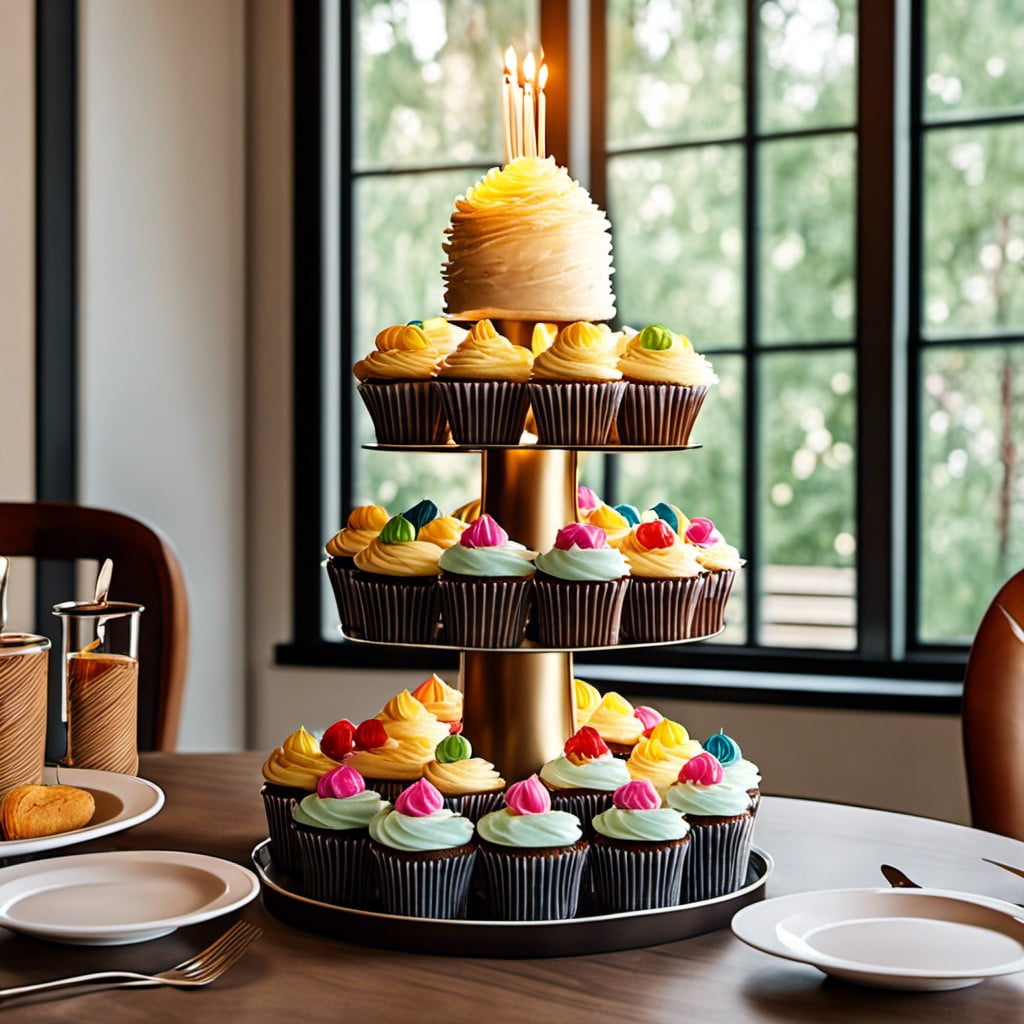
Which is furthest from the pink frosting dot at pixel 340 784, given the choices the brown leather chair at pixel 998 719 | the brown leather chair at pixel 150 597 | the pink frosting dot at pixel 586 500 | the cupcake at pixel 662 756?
the brown leather chair at pixel 150 597

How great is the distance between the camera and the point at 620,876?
0.99 metres

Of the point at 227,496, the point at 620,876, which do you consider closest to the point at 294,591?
Answer: the point at 227,496

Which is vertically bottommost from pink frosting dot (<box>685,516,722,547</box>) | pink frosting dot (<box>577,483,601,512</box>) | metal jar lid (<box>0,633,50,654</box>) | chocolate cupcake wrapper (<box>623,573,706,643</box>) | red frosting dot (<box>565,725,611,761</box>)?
red frosting dot (<box>565,725,611,761</box>)

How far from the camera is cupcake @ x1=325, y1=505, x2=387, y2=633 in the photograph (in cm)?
111

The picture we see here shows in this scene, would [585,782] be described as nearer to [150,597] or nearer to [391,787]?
[391,787]

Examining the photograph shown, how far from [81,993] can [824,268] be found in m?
2.26

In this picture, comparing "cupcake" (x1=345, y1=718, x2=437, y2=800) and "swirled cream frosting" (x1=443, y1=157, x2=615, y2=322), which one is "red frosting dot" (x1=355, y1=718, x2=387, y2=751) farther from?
"swirled cream frosting" (x1=443, y1=157, x2=615, y2=322)

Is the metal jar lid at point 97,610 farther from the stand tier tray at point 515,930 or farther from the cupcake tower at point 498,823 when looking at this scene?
the stand tier tray at point 515,930

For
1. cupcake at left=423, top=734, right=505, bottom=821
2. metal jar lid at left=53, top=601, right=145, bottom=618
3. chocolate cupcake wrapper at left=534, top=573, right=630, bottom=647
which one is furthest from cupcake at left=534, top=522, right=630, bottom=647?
metal jar lid at left=53, top=601, right=145, bottom=618

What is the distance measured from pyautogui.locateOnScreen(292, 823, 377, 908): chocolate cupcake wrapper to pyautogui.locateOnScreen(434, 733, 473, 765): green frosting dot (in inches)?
3.0

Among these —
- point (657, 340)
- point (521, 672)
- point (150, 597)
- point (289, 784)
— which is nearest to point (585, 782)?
point (521, 672)

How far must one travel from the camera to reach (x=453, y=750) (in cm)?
103

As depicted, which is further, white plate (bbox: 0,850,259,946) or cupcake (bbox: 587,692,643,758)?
cupcake (bbox: 587,692,643,758)

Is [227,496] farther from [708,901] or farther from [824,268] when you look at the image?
[708,901]
